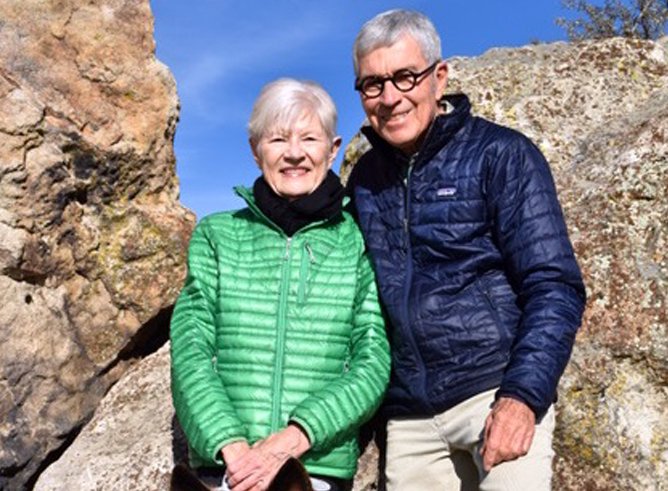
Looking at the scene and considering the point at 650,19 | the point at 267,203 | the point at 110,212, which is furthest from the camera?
the point at 650,19

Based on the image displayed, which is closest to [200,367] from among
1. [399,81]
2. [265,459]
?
[265,459]

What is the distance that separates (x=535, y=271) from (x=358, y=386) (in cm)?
94

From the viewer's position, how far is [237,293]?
3.98 m

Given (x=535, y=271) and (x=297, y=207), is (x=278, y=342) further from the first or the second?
(x=535, y=271)

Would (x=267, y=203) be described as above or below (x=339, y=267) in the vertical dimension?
above

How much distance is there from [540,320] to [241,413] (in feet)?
4.57

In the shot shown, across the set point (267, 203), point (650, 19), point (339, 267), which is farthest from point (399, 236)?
point (650, 19)

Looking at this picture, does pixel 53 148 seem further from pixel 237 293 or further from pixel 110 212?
pixel 237 293

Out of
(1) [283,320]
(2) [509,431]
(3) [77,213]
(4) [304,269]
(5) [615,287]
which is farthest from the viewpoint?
(3) [77,213]

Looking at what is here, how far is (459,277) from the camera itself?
379cm

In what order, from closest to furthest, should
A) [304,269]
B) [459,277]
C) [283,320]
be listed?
1. [459,277]
2. [283,320]
3. [304,269]

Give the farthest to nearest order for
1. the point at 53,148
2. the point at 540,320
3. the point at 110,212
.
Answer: the point at 110,212 < the point at 53,148 < the point at 540,320

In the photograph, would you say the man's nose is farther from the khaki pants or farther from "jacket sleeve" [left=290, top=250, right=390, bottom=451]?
the khaki pants

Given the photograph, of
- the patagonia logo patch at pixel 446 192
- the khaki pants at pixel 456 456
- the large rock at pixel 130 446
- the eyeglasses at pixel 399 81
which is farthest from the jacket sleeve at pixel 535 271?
the large rock at pixel 130 446
